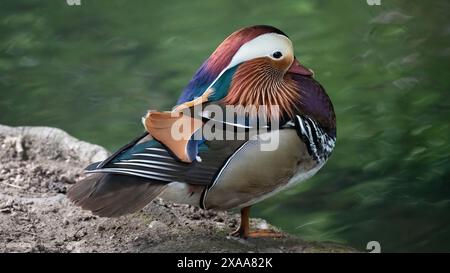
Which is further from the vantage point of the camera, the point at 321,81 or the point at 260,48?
the point at 321,81

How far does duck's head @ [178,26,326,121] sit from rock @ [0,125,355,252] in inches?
19.4

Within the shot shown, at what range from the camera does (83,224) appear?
3.22m

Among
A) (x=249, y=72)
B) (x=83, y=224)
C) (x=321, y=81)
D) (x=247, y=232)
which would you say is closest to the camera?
(x=249, y=72)

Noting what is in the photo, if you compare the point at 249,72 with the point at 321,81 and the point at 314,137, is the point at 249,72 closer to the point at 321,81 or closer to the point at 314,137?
the point at 314,137

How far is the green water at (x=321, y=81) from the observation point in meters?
4.39

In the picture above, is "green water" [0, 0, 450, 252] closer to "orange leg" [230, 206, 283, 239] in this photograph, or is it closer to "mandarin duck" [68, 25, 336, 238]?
"orange leg" [230, 206, 283, 239]

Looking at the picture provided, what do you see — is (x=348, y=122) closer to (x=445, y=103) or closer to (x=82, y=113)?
(x=445, y=103)

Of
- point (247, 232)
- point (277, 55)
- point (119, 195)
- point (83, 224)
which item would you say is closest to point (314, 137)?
point (277, 55)

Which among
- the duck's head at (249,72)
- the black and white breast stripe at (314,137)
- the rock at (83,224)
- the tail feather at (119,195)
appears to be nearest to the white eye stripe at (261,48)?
the duck's head at (249,72)

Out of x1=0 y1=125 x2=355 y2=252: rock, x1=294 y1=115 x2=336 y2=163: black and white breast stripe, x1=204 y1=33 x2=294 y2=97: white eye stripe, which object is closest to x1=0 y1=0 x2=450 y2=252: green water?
x1=0 y1=125 x2=355 y2=252: rock

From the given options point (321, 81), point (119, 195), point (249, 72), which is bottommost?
point (321, 81)

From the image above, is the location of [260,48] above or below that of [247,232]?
above

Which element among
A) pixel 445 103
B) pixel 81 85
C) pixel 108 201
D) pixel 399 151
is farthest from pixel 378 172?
pixel 108 201

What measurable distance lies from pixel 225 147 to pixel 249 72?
263 mm
